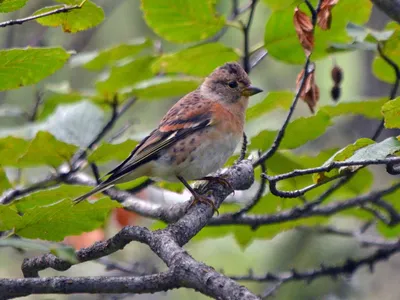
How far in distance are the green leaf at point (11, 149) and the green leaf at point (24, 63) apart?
1.70ft

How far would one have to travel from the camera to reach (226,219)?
3.25 m

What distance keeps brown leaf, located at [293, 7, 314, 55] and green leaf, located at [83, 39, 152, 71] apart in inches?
33.5

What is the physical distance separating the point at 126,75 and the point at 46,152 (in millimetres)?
657

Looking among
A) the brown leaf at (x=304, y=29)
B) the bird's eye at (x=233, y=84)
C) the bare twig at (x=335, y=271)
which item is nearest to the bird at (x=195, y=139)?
the bird's eye at (x=233, y=84)

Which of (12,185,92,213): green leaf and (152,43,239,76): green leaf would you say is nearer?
(12,185,92,213): green leaf

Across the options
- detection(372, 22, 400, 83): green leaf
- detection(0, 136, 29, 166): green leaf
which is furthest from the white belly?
detection(372, 22, 400, 83): green leaf

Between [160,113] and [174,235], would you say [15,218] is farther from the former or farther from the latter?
[160,113]

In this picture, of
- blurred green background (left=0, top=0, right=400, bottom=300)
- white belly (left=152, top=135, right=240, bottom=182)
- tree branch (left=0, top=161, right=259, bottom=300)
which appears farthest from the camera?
blurred green background (left=0, top=0, right=400, bottom=300)

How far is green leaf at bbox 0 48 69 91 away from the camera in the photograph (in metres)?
2.23

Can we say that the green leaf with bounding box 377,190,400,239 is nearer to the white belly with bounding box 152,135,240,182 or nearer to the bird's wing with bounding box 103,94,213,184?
the white belly with bounding box 152,135,240,182

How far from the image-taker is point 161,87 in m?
3.18

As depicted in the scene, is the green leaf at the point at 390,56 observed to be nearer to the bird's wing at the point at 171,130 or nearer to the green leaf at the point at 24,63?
the bird's wing at the point at 171,130

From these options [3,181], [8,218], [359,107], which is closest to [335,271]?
[359,107]

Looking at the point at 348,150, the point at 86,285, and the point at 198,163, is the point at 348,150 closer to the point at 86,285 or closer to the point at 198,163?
the point at 86,285
